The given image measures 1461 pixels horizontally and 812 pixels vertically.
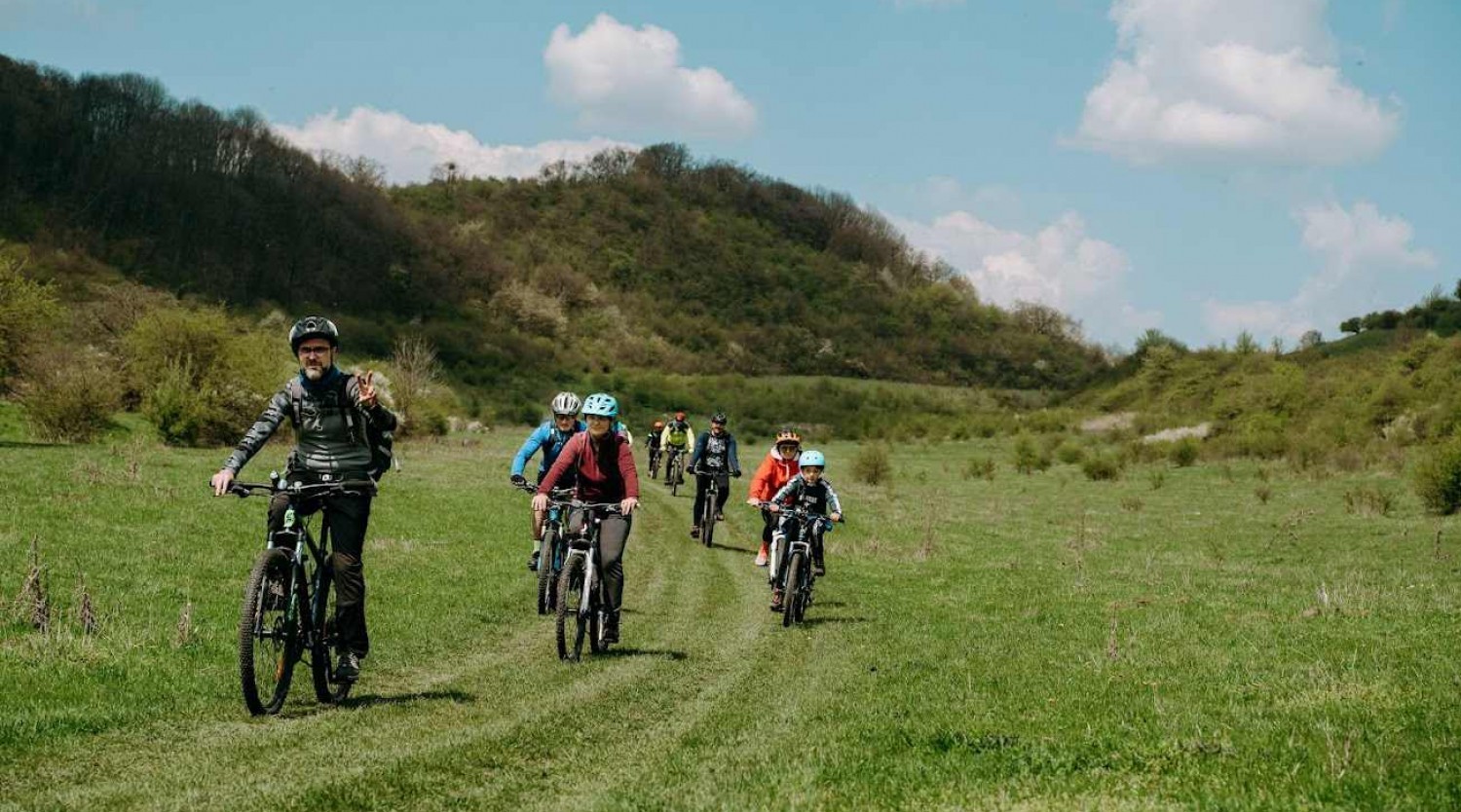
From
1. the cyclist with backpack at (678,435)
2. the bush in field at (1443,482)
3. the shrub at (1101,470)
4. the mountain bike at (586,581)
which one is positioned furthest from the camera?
the shrub at (1101,470)

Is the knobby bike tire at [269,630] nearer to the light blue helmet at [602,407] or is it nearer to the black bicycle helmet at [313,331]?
the black bicycle helmet at [313,331]

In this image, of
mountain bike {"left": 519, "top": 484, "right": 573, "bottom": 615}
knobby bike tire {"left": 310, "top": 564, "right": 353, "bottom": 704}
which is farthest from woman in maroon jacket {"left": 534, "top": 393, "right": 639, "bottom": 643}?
knobby bike tire {"left": 310, "top": 564, "right": 353, "bottom": 704}

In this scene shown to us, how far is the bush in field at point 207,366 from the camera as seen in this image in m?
46.6

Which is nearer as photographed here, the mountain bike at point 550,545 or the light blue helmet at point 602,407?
the light blue helmet at point 602,407

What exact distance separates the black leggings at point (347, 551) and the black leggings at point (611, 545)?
2955 millimetres

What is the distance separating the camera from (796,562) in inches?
566

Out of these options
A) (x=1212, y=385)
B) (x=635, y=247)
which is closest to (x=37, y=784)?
(x=1212, y=385)

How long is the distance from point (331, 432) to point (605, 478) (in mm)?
3571

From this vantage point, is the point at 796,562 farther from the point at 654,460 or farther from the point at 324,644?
the point at 654,460

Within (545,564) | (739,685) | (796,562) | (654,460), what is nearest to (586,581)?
(739,685)

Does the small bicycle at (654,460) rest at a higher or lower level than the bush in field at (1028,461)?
lower

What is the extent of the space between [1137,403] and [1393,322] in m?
25.7

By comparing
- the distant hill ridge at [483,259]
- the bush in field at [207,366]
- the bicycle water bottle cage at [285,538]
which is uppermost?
the distant hill ridge at [483,259]

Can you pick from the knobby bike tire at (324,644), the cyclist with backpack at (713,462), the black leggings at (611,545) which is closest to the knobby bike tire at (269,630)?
the knobby bike tire at (324,644)
